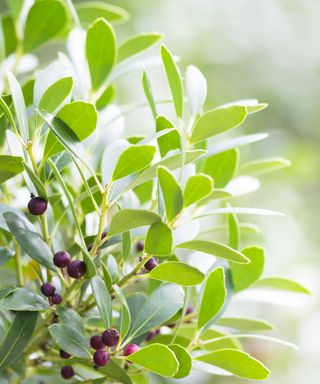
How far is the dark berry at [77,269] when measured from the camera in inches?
22.2

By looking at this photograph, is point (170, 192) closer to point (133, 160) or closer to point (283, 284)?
point (133, 160)

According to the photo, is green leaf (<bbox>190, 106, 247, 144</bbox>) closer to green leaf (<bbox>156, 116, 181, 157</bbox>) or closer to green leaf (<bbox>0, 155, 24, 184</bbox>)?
green leaf (<bbox>156, 116, 181, 157</bbox>)

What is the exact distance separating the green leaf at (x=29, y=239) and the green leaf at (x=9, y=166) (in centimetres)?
3

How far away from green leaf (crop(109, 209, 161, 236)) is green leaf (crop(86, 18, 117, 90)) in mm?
239

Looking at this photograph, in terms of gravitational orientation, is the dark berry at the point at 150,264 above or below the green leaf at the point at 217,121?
below

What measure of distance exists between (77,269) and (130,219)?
7 centimetres

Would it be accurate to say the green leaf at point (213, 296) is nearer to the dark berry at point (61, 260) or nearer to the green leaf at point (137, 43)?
the dark berry at point (61, 260)

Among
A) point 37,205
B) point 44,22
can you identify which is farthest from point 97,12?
point 37,205

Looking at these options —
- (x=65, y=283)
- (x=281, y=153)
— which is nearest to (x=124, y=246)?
(x=65, y=283)

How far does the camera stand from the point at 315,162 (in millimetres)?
2176

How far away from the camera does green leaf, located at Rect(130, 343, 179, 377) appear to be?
0.54m

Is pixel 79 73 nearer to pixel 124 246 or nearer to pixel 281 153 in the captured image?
pixel 124 246

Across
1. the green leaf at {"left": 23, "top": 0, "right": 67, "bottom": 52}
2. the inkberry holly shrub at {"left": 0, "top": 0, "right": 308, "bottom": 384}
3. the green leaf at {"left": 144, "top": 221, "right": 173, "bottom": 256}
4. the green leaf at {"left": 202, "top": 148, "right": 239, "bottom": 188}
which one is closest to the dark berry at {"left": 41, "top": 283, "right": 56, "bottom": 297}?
the inkberry holly shrub at {"left": 0, "top": 0, "right": 308, "bottom": 384}

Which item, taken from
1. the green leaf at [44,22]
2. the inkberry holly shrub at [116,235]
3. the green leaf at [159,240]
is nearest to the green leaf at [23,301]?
the inkberry holly shrub at [116,235]
